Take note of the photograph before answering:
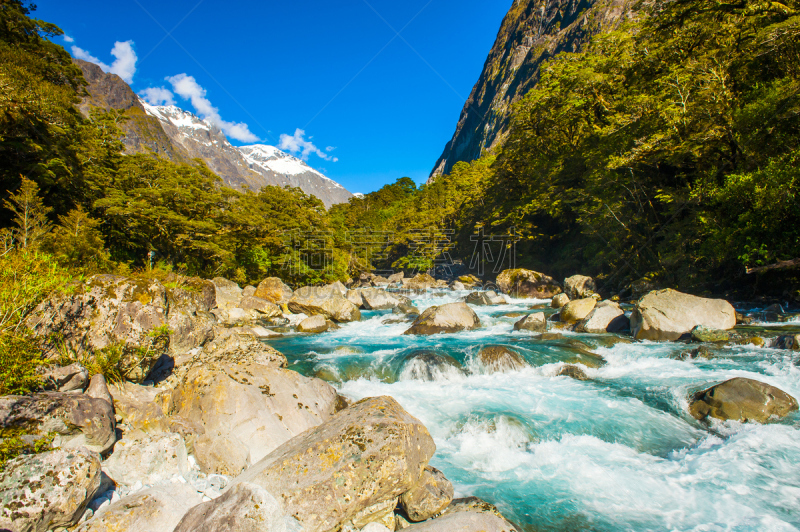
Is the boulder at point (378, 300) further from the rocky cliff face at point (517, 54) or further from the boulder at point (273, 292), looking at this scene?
the rocky cliff face at point (517, 54)

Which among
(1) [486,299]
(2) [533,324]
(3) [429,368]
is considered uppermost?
(1) [486,299]

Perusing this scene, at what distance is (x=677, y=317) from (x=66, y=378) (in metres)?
14.6

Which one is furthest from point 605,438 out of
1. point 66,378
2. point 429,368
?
point 66,378

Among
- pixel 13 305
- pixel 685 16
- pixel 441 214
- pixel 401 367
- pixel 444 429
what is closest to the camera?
pixel 13 305

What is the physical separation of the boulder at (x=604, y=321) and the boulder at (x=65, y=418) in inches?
513

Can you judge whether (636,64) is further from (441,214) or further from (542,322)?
(441,214)

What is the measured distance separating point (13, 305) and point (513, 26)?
130 m

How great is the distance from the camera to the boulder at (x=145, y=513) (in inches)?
109

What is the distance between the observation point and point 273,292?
2019 centimetres

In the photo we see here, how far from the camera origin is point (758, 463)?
187 inches

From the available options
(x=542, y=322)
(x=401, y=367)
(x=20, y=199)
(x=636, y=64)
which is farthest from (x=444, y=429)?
(x=636, y=64)

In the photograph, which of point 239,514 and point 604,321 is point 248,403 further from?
point 604,321

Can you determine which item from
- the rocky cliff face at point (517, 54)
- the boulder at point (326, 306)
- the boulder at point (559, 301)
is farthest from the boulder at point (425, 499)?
the rocky cliff face at point (517, 54)

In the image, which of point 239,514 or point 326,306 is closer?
point 239,514
